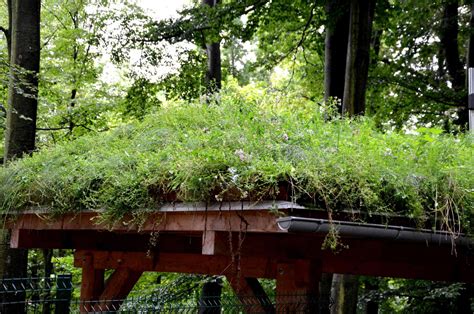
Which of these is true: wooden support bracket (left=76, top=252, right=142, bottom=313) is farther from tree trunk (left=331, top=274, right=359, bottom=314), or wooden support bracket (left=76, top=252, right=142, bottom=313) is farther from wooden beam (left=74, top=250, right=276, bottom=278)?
tree trunk (left=331, top=274, right=359, bottom=314)

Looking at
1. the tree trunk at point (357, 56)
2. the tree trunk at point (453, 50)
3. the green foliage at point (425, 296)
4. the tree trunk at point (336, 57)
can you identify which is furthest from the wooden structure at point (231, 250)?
the tree trunk at point (453, 50)

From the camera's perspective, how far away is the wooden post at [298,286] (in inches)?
170

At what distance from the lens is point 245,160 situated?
12.4ft

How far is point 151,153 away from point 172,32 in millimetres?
5921

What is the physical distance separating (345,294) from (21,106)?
5.36 m

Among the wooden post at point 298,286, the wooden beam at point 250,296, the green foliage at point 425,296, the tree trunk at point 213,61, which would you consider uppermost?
the tree trunk at point 213,61

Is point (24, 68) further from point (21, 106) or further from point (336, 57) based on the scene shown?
point (336, 57)

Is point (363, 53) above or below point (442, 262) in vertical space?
above

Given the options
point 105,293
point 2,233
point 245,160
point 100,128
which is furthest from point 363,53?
point 100,128

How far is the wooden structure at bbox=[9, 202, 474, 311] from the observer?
12.7ft

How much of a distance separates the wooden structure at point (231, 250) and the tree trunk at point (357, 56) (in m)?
3.25

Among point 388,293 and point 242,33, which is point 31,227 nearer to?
point 242,33

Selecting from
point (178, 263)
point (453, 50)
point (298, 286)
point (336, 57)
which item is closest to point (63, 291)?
point (178, 263)

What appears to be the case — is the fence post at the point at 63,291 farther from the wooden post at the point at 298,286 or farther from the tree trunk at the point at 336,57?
the tree trunk at the point at 336,57
